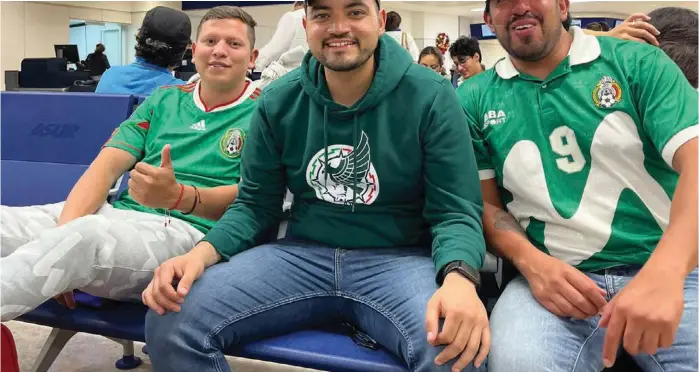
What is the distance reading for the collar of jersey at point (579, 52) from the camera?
1.55 meters

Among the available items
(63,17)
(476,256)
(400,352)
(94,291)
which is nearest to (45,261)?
(94,291)

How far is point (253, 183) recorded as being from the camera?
1688 millimetres

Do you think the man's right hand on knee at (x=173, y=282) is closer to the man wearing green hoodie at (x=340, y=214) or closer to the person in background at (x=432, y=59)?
the man wearing green hoodie at (x=340, y=214)

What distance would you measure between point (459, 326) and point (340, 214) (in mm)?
474

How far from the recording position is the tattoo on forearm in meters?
1.57

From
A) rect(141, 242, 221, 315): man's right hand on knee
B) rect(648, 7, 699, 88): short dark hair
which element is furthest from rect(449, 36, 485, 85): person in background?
rect(141, 242, 221, 315): man's right hand on knee

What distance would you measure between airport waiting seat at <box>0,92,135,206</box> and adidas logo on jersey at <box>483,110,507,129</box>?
134 cm

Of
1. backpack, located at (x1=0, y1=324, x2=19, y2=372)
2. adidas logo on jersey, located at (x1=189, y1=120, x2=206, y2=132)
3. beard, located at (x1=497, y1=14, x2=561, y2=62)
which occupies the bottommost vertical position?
backpack, located at (x1=0, y1=324, x2=19, y2=372)

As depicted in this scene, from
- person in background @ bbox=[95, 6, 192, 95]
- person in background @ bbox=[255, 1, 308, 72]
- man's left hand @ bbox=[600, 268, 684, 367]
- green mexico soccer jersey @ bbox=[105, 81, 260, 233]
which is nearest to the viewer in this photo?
man's left hand @ bbox=[600, 268, 684, 367]

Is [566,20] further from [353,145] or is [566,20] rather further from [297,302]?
[297,302]

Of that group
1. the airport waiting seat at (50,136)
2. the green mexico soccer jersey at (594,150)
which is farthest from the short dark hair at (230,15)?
the green mexico soccer jersey at (594,150)

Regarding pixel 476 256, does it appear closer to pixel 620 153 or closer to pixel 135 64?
pixel 620 153

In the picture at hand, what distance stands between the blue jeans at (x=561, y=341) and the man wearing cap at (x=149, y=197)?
33.3 inches

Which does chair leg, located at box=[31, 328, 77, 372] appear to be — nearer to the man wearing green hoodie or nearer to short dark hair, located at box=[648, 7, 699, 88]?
the man wearing green hoodie
